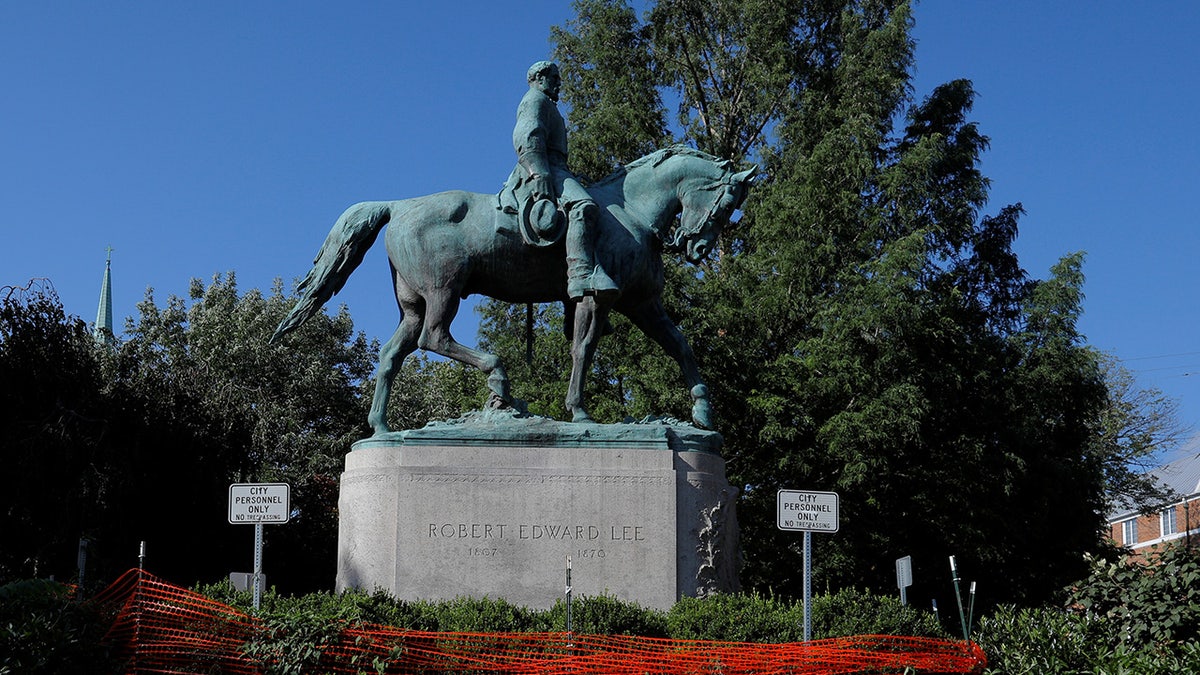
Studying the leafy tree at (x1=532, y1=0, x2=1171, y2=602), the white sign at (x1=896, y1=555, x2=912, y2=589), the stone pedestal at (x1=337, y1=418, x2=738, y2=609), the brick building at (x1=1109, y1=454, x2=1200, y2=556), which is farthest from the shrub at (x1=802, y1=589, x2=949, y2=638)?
the brick building at (x1=1109, y1=454, x2=1200, y2=556)

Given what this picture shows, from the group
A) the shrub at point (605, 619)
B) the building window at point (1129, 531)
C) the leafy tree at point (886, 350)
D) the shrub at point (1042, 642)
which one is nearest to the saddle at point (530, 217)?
the shrub at point (605, 619)

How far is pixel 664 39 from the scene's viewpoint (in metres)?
34.7

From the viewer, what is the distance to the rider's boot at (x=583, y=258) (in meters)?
14.2

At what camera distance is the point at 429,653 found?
9719 mm

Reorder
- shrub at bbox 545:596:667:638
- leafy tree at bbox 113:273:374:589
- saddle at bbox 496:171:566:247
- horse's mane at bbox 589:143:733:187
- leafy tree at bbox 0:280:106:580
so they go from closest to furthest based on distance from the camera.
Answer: shrub at bbox 545:596:667:638 → saddle at bbox 496:171:566:247 → horse's mane at bbox 589:143:733:187 → leafy tree at bbox 0:280:106:580 → leafy tree at bbox 113:273:374:589

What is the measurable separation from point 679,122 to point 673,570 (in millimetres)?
22730

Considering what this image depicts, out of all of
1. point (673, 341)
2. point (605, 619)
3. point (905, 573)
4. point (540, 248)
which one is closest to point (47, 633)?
point (605, 619)

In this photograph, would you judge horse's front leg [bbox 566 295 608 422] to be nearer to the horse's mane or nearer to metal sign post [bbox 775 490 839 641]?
the horse's mane

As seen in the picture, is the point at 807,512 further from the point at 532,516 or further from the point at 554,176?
the point at 554,176

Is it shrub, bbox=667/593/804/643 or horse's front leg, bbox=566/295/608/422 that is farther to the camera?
horse's front leg, bbox=566/295/608/422

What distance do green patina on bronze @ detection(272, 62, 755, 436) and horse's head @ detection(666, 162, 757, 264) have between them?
0.04 ft

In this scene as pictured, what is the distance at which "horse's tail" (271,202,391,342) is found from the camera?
49.0 feet

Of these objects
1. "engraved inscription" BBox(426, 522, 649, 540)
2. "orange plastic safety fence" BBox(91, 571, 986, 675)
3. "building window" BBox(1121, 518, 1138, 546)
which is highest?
"building window" BBox(1121, 518, 1138, 546)

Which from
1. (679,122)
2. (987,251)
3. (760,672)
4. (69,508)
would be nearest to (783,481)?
(987,251)
